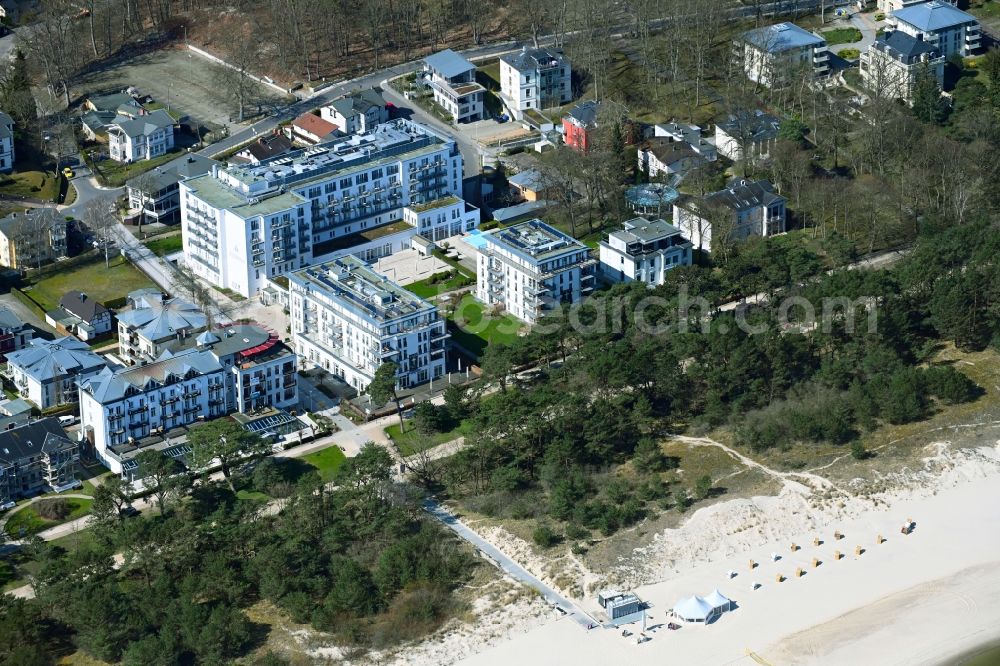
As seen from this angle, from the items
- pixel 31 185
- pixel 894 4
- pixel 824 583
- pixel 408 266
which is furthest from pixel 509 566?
pixel 894 4

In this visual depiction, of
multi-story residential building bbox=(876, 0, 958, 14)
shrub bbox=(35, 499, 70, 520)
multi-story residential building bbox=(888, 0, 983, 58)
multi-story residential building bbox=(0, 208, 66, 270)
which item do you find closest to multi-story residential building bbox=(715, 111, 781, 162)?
multi-story residential building bbox=(888, 0, 983, 58)

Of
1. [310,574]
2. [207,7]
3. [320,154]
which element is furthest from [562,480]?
[207,7]

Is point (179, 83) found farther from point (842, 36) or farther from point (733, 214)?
point (842, 36)

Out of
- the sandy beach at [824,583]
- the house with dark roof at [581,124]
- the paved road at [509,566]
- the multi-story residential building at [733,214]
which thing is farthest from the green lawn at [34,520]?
the house with dark roof at [581,124]

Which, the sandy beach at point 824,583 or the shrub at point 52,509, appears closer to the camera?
the sandy beach at point 824,583

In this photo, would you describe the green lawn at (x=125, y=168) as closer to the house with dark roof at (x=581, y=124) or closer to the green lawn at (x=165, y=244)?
the green lawn at (x=165, y=244)

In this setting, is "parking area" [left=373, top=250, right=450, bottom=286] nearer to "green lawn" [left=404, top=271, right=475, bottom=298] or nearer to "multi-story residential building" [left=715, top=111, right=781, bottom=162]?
"green lawn" [left=404, top=271, right=475, bottom=298]
